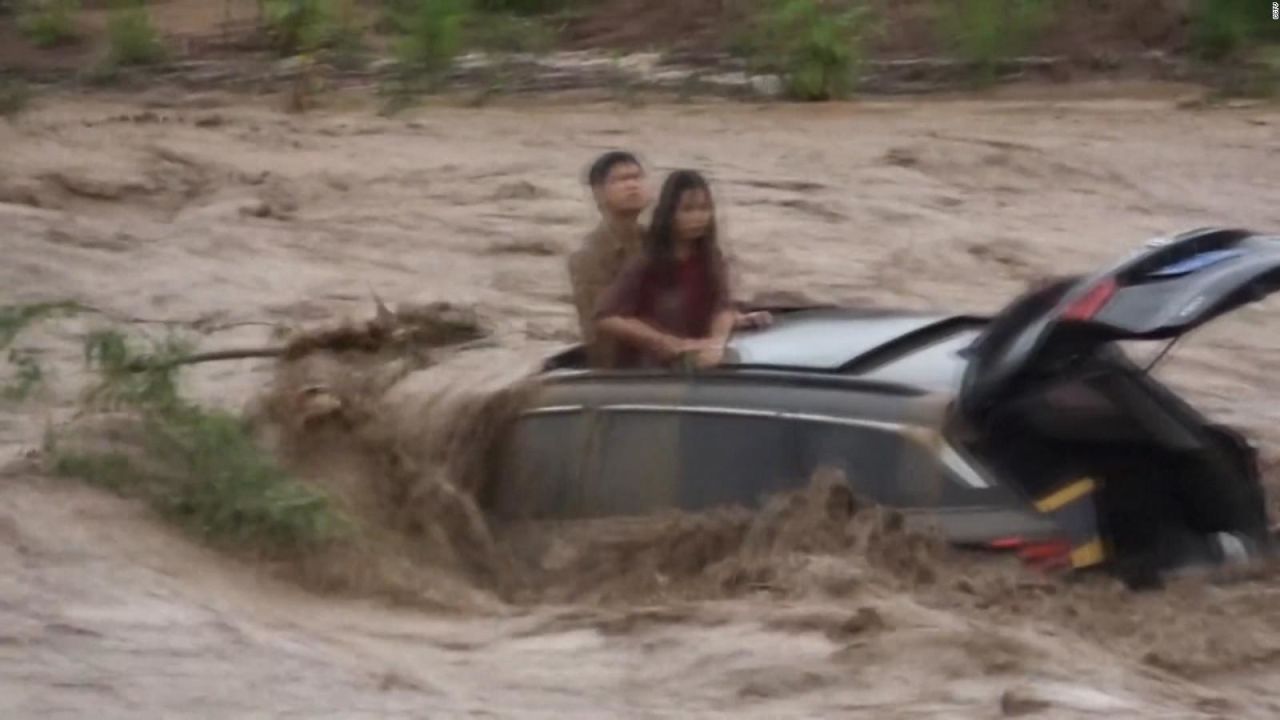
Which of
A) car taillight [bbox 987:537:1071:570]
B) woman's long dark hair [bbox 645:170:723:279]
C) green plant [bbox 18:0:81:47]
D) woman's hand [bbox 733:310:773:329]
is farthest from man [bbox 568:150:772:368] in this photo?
green plant [bbox 18:0:81:47]

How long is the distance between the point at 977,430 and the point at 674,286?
1.58m

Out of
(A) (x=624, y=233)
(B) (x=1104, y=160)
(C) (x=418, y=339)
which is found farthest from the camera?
(B) (x=1104, y=160)

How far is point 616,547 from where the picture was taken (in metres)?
7.52

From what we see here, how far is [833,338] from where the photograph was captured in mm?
7684

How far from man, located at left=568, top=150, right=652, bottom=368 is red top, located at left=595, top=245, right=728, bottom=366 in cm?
52

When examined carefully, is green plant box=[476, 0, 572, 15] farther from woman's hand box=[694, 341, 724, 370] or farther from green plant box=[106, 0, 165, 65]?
woman's hand box=[694, 341, 724, 370]

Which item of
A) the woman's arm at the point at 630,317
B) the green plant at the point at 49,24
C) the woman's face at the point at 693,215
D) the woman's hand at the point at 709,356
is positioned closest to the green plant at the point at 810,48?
the green plant at the point at 49,24

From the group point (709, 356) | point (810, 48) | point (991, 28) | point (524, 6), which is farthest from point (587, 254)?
point (524, 6)

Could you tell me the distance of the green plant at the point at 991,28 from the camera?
941 inches

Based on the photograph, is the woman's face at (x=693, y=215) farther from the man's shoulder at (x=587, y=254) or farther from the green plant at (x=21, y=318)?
the green plant at (x=21, y=318)

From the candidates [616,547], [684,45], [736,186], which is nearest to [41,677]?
[616,547]

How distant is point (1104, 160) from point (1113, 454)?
479 inches

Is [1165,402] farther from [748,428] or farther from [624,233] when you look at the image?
[624,233]

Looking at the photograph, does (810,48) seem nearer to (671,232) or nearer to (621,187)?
(621,187)
